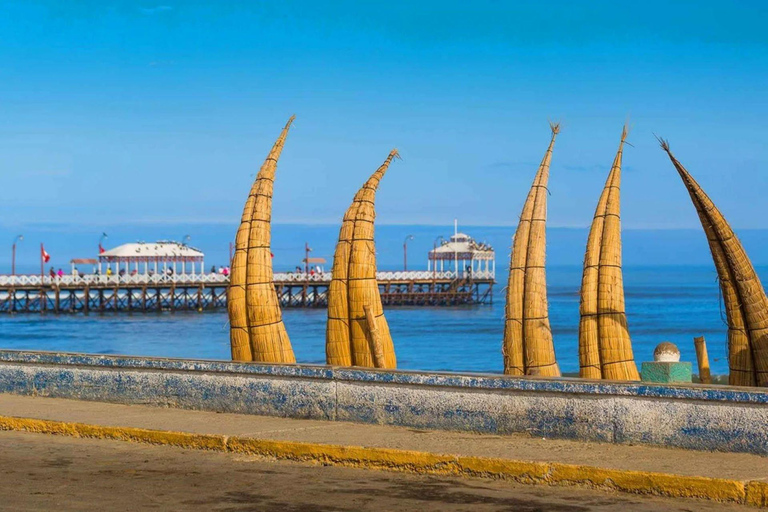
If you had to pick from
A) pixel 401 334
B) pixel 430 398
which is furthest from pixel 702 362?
pixel 401 334

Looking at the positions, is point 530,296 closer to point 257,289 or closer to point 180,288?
point 257,289

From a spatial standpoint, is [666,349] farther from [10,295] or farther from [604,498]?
[10,295]

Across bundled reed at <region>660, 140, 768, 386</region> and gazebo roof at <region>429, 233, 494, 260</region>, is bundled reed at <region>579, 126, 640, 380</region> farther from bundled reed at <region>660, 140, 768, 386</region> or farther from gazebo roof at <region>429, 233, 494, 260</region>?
gazebo roof at <region>429, 233, 494, 260</region>

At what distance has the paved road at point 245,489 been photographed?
24.4 ft

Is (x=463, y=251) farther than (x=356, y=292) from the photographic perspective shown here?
Yes

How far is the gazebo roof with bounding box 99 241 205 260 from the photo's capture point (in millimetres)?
94688

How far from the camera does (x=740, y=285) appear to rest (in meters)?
14.0

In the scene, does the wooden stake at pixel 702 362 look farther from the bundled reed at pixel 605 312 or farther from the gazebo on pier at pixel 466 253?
the gazebo on pier at pixel 466 253

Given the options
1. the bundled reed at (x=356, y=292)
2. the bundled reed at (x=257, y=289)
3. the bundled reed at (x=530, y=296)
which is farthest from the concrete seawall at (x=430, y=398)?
the bundled reed at (x=530, y=296)

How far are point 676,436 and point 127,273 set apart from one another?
8854 centimetres

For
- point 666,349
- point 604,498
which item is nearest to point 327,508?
point 604,498

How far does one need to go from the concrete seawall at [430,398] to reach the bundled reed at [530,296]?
6903 mm

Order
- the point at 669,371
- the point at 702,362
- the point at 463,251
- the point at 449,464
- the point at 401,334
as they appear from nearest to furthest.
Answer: the point at 449,464, the point at 669,371, the point at 702,362, the point at 401,334, the point at 463,251

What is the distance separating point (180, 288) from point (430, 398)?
86.5 meters
